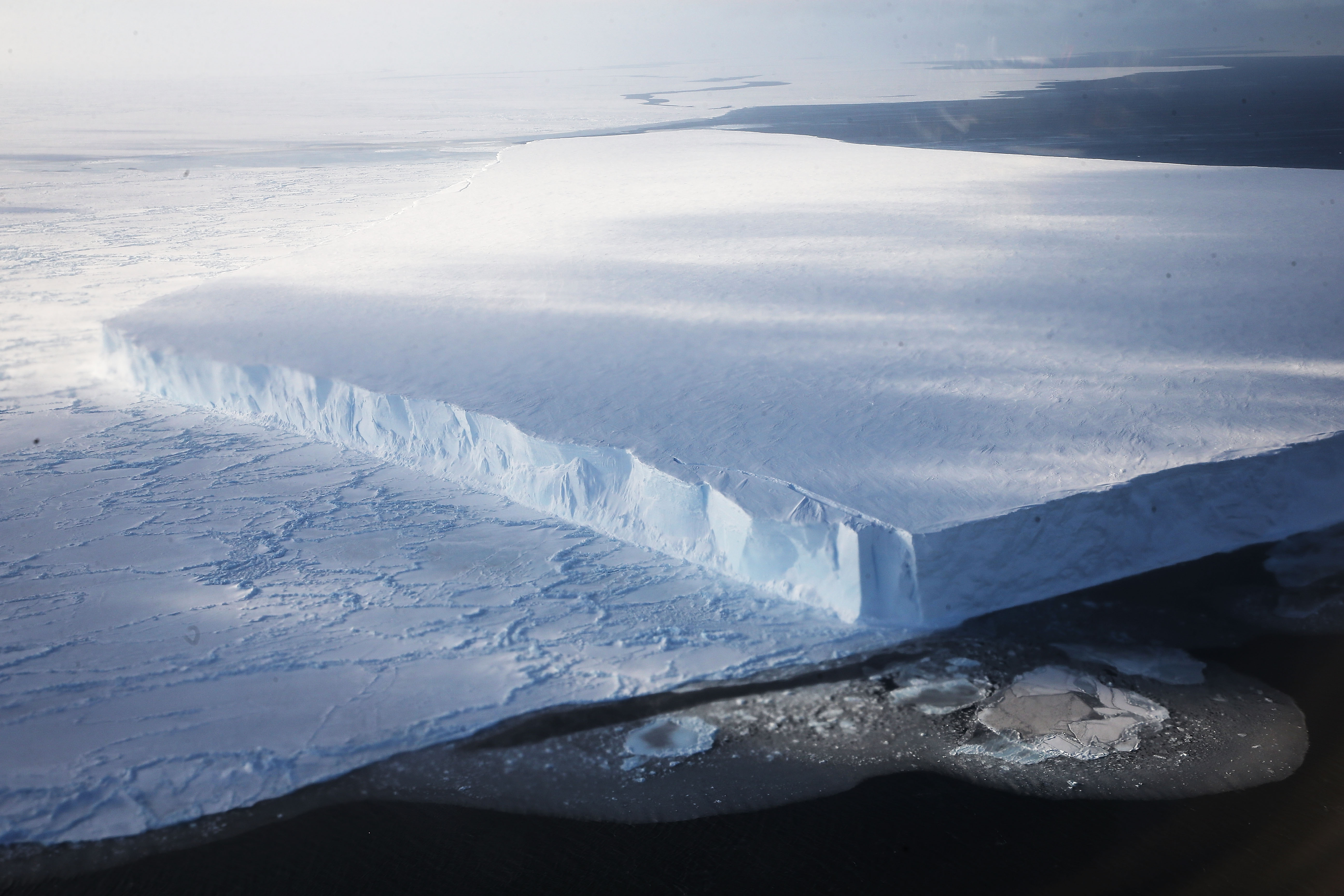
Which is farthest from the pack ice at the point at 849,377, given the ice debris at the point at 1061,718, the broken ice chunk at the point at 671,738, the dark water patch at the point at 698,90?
the dark water patch at the point at 698,90

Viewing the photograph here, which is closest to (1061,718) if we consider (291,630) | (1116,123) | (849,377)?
(849,377)

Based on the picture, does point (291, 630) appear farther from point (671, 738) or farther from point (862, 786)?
point (862, 786)

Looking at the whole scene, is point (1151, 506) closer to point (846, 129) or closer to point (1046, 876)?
point (1046, 876)

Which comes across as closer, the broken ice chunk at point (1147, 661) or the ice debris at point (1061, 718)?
the ice debris at point (1061, 718)

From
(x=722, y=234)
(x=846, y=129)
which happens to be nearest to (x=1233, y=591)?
(x=722, y=234)

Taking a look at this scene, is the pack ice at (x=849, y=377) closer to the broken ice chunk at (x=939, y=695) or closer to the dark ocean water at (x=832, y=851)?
the broken ice chunk at (x=939, y=695)

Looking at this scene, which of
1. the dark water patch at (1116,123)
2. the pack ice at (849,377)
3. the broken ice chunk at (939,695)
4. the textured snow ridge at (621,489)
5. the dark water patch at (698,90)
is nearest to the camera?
the broken ice chunk at (939,695)

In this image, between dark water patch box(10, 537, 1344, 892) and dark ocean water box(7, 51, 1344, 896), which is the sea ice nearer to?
dark water patch box(10, 537, 1344, 892)

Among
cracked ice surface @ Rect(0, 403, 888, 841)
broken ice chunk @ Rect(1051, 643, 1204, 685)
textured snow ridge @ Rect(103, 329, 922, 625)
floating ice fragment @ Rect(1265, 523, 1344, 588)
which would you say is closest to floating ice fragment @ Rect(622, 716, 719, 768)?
cracked ice surface @ Rect(0, 403, 888, 841)
